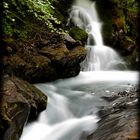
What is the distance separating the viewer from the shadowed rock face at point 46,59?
8.01m

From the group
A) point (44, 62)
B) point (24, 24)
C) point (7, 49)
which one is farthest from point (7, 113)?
point (24, 24)

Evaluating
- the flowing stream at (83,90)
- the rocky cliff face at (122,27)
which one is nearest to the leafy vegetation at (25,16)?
the flowing stream at (83,90)

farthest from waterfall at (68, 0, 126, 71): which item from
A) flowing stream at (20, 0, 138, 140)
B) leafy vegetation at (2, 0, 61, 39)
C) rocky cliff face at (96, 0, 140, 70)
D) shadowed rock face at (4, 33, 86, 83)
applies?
leafy vegetation at (2, 0, 61, 39)

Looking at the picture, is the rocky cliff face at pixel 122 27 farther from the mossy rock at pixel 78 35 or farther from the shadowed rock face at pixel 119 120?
the shadowed rock face at pixel 119 120

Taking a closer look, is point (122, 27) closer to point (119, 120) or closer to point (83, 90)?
point (83, 90)

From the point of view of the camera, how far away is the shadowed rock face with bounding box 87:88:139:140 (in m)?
4.91

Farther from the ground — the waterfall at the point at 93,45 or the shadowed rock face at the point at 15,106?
the waterfall at the point at 93,45

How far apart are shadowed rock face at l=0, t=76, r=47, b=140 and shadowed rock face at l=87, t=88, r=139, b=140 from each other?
3.80 feet

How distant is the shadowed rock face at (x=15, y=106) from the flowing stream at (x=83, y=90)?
19.0 inches

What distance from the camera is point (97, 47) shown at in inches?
506

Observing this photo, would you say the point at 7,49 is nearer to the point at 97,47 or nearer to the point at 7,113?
the point at 7,113

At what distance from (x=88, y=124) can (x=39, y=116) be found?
3.64ft

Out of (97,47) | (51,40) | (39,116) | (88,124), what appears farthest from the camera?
(97,47)

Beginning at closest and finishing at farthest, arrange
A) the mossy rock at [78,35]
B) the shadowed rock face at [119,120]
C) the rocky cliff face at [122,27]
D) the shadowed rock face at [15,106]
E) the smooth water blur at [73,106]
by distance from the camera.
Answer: the shadowed rock face at [119,120] → the shadowed rock face at [15,106] → the smooth water blur at [73,106] → the mossy rock at [78,35] → the rocky cliff face at [122,27]
